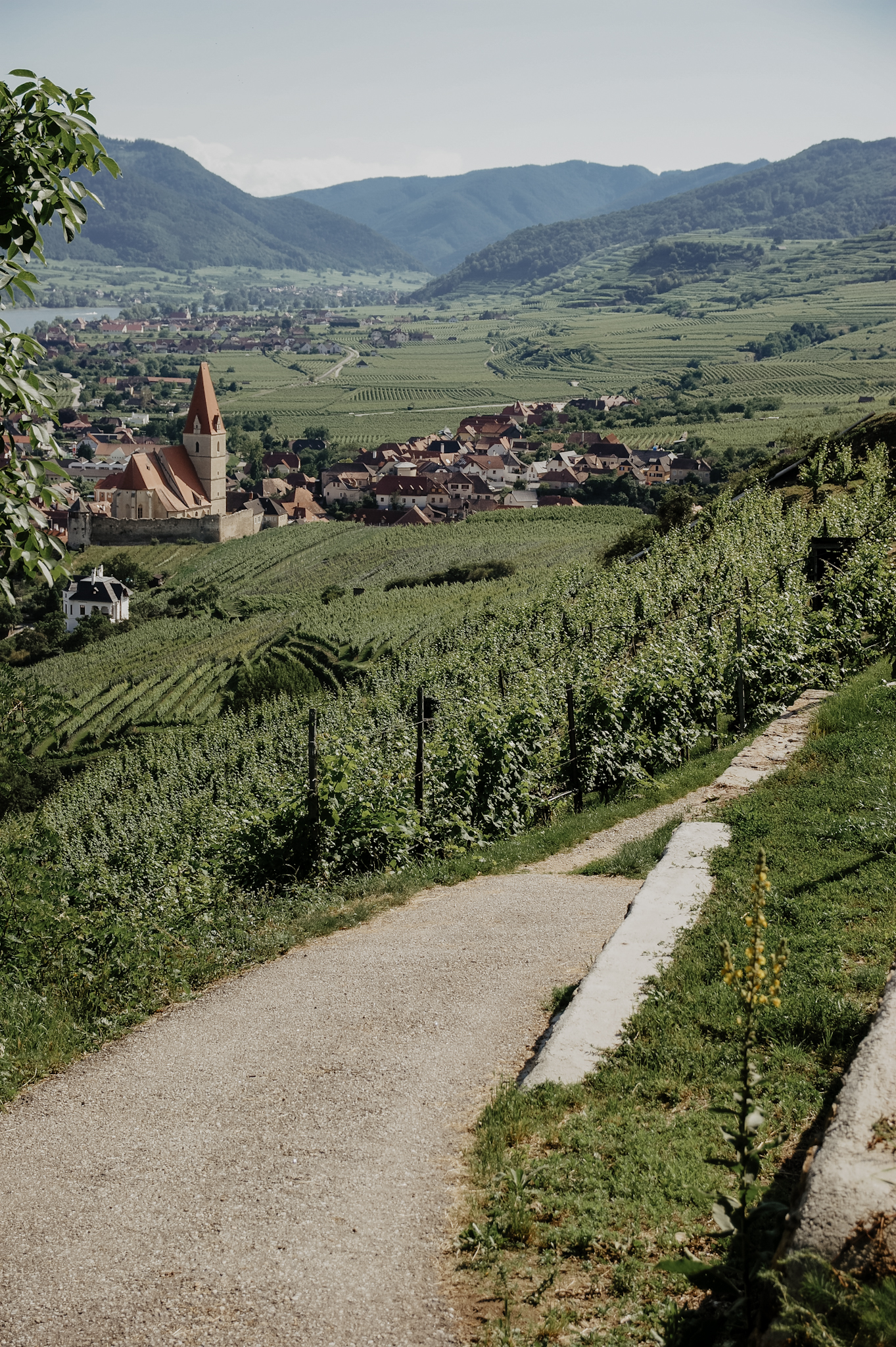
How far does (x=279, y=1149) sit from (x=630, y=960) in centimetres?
233

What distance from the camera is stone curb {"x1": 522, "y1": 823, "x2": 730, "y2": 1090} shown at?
17.4 ft

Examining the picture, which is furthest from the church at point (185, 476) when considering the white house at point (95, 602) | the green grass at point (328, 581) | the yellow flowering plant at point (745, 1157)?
the yellow flowering plant at point (745, 1157)

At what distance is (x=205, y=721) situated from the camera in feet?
140

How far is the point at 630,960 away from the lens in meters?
6.24

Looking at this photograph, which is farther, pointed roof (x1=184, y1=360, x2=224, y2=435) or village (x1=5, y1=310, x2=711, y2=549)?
pointed roof (x1=184, y1=360, x2=224, y2=435)

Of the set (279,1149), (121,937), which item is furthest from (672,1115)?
(121,937)

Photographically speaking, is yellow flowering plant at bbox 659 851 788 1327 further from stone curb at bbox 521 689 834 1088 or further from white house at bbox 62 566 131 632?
white house at bbox 62 566 131 632

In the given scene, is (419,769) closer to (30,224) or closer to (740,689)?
(740,689)

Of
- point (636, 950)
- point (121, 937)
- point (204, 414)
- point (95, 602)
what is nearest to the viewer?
point (636, 950)

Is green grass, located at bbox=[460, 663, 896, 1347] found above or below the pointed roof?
below

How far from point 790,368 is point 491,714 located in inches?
5992

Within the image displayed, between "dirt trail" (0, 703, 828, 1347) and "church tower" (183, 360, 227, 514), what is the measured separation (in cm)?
9571

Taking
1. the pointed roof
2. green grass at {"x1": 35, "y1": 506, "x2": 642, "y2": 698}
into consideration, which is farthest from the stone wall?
the pointed roof

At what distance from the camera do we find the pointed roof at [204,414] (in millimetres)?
99000
